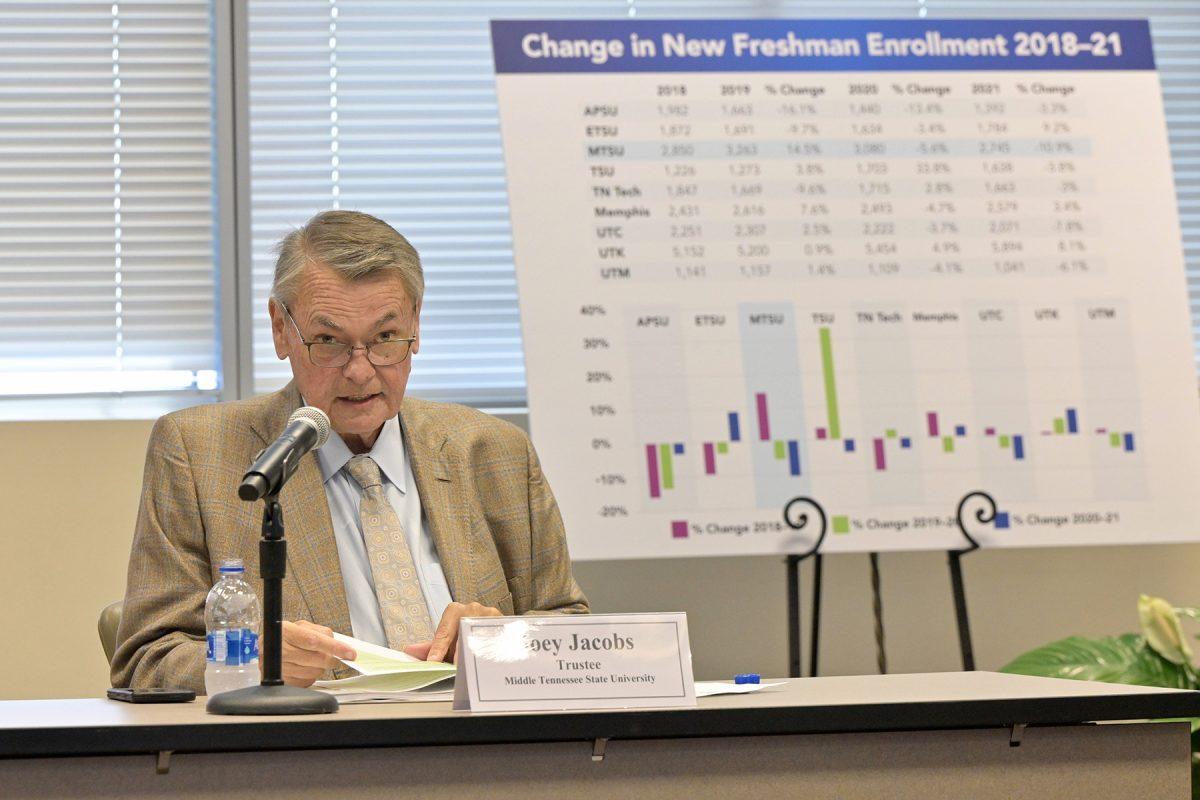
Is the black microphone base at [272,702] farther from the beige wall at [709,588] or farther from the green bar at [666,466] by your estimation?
the beige wall at [709,588]

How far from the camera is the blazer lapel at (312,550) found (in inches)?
84.9

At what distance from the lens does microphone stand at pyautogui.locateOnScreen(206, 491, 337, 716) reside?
147 centimetres

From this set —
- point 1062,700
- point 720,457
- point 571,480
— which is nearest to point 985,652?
point 720,457

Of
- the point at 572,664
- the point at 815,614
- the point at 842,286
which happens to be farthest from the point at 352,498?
the point at 842,286

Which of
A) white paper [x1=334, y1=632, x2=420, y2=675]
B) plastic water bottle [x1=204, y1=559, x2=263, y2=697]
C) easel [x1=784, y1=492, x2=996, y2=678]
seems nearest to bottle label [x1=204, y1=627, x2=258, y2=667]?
plastic water bottle [x1=204, y1=559, x2=263, y2=697]

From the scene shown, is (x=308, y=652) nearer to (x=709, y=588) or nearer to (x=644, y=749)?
(x=644, y=749)

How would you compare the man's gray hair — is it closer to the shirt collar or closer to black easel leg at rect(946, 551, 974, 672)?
the shirt collar

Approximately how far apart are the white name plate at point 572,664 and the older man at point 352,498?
1.64 ft

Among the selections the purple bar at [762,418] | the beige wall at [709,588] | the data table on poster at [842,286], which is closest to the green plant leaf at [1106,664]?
the data table on poster at [842,286]

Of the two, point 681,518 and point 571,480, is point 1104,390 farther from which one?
point 571,480

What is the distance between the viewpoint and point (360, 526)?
2.28 metres

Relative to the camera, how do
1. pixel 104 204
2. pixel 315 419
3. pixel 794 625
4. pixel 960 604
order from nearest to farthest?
pixel 315 419
pixel 794 625
pixel 960 604
pixel 104 204

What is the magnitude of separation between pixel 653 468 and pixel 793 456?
353 millimetres

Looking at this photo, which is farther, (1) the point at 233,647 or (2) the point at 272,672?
(1) the point at 233,647
